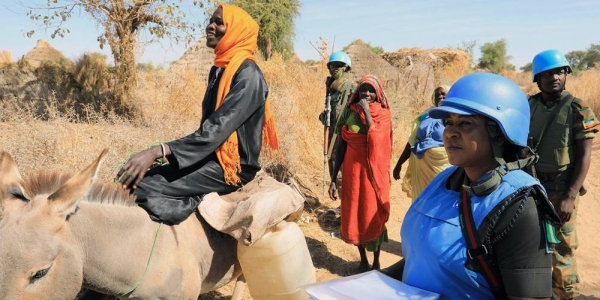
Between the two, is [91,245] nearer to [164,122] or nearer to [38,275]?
[38,275]

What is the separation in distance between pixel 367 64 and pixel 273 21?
479 centimetres

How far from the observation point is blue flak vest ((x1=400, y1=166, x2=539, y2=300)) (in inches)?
54.9

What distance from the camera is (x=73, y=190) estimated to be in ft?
5.81

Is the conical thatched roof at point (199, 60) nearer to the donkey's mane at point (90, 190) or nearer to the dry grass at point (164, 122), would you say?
the dry grass at point (164, 122)

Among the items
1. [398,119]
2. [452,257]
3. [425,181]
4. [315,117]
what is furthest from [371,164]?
[398,119]

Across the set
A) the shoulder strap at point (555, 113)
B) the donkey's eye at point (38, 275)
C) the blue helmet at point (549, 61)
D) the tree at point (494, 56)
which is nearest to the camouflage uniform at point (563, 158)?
the shoulder strap at point (555, 113)

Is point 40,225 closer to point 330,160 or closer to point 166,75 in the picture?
point 330,160

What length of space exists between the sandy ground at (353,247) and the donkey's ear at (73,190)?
279 centimetres

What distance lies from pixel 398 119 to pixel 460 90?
36.7ft

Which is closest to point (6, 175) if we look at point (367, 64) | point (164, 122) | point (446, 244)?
point (446, 244)

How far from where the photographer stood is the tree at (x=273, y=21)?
1902 centimetres

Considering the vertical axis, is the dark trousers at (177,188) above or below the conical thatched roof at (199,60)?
below

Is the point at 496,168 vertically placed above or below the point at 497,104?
below

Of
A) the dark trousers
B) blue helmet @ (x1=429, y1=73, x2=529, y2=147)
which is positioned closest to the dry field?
the dark trousers
